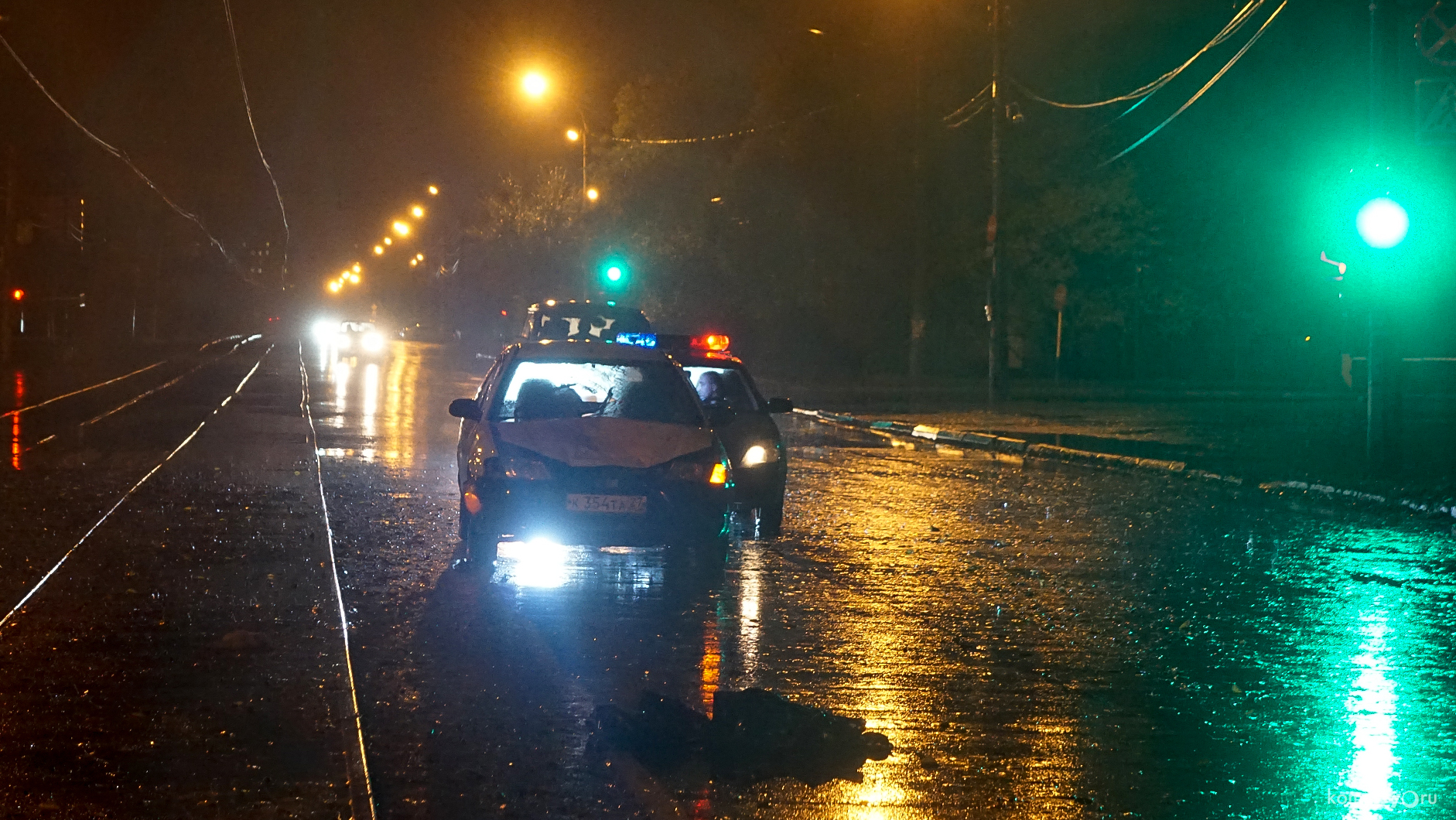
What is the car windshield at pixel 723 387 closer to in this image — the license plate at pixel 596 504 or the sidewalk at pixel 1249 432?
the license plate at pixel 596 504

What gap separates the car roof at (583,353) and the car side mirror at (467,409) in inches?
18.8

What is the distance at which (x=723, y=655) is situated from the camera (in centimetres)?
816

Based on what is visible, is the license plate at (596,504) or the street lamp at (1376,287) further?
the street lamp at (1376,287)

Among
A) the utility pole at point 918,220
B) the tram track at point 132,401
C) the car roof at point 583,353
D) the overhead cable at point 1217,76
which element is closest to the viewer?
the car roof at point 583,353

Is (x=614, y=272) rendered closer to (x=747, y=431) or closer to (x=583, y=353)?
(x=747, y=431)

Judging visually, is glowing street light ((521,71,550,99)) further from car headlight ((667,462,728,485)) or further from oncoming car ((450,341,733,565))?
car headlight ((667,462,728,485))

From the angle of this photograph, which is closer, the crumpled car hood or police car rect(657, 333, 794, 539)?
the crumpled car hood

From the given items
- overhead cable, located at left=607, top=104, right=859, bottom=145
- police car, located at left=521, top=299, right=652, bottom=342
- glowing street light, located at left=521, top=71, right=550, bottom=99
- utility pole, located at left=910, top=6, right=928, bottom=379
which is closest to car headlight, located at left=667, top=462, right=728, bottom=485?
police car, located at left=521, top=299, right=652, bottom=342

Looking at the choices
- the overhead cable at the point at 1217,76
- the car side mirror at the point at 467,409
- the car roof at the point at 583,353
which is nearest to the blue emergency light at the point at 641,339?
the car roof at the point at 583,353

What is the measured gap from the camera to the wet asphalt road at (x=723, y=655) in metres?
5.76

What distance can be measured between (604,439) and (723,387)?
131 inches

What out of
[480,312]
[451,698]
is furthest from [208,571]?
[480,312]

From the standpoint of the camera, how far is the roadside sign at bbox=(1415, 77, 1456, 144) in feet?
56.9

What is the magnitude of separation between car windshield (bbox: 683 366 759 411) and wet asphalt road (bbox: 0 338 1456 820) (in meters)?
1.35
